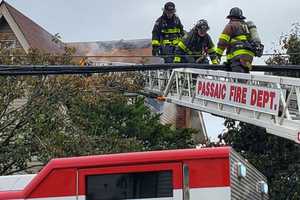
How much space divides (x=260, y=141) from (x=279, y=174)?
1177 millimetres

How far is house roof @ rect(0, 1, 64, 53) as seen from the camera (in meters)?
20.6

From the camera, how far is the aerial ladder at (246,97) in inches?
314

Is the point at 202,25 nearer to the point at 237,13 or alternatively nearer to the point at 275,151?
the point at 237,13

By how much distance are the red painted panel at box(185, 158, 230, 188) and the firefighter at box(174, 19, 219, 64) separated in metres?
6.72

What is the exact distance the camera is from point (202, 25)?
11766mm

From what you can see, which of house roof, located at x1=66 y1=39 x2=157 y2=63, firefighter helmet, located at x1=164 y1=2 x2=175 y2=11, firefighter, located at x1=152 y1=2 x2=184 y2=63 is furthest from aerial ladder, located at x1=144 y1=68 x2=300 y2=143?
house roof, located at x1=66 y1=39 x2=157 y2=63

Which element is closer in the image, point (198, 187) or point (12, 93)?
point (198, 187)

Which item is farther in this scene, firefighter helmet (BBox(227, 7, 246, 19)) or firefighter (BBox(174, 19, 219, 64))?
firefighter (BBox(174, 19, 219, 64))

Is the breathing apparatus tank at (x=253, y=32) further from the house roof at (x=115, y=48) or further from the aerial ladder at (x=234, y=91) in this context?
the house roof at (x=115, y=48)

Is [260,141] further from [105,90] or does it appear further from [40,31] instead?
[40,31]

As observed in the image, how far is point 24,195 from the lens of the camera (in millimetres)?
5746

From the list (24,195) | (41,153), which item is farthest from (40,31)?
(24,195)

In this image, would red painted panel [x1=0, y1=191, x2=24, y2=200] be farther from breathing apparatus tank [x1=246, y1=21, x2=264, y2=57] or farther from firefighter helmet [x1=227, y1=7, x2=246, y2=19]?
firefighter helmet [x1=227, y1=7, x2=246, y2=19]

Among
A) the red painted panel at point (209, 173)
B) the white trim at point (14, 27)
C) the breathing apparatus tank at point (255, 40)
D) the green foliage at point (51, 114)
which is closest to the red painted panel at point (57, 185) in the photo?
the red painted panel at point (209, 173)
